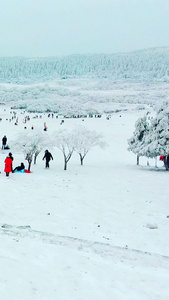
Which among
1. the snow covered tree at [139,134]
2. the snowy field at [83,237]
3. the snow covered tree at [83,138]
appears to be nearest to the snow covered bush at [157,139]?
the snow covered tree at [139,134]

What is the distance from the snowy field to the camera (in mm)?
6797

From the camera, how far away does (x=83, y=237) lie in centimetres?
1059

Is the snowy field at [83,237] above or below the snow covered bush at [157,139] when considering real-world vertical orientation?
below

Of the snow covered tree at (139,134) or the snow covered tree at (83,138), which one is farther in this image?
the snow covered tree at (139,134)

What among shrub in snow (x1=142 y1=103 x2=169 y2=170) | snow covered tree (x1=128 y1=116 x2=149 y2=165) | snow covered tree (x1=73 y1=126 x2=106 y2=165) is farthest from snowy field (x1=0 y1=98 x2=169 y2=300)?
snow covered tree (x1=128 y1=116 x2=149 y2=165)

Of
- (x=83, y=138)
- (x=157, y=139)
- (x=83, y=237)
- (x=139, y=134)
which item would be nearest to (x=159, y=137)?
(x=157, y=139)

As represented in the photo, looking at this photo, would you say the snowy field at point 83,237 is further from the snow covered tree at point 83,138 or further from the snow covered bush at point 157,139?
the snow covered tree at point 83,138

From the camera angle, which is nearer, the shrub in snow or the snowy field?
the snowy field

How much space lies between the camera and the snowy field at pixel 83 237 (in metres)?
6.80

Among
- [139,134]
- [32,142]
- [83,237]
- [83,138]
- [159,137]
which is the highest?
[139,134]

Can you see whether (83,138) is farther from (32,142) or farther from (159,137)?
(159,137)

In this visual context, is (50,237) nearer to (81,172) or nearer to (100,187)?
(100,187)

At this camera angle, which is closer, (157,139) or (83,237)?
(83,237)

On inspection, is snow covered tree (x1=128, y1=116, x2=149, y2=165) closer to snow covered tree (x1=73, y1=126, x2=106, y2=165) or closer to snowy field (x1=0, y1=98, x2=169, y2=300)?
snow covered tree (x1=73, y1=126, x2=106, y2=165)
